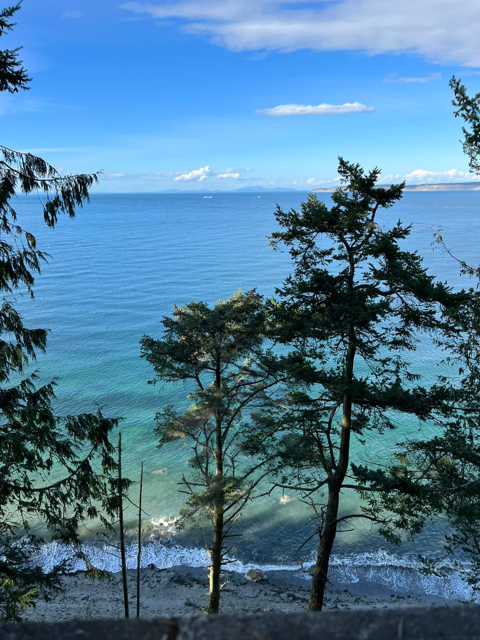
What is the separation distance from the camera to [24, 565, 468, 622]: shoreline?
16516mm

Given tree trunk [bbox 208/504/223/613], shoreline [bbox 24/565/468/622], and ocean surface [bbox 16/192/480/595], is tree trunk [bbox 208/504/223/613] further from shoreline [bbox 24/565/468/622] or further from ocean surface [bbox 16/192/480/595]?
ocean surface [bbox 16/192/480/595]

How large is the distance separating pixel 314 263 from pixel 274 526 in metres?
14.5

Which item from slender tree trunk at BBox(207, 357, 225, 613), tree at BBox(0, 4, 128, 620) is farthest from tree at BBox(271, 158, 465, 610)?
tree at BBox(0, 4, 128, 620)

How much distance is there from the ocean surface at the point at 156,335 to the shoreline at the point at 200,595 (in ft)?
2.24

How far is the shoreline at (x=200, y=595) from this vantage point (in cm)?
1652

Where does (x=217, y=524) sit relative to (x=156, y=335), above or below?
below

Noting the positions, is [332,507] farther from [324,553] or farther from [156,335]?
[156,335]

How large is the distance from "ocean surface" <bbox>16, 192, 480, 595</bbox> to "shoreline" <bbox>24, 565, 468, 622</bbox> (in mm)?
684

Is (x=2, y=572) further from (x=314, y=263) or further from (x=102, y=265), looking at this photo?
(x=102, y=265)

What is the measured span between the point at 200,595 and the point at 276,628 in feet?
63.8

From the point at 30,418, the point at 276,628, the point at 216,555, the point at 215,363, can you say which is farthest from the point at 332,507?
the point at 276,628

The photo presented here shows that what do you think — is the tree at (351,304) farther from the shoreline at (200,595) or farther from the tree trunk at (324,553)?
the shoreline at (200,595)

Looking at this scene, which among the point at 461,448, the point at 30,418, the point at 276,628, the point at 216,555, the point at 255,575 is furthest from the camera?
the point at 255,575

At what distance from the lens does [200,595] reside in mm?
17609
